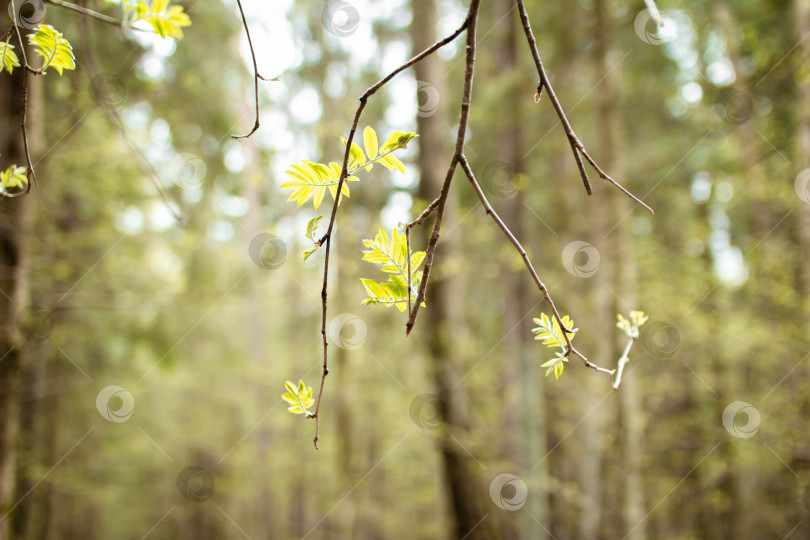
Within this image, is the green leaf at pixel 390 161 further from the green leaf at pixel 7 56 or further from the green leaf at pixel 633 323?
the green leaf at pixel 7 56

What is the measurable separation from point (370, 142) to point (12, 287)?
365 cm

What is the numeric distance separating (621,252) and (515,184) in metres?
1.18

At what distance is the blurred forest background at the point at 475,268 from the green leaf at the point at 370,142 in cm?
86

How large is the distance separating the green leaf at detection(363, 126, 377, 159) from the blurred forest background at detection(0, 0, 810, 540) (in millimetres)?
863

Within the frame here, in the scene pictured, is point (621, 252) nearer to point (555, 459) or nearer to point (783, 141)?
point (783, 141)

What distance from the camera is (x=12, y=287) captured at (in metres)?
3.21

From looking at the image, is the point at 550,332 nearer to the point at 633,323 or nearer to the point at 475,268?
the point at 633,323

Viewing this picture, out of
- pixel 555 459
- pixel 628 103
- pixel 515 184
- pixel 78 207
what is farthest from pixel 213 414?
pixel 628 103

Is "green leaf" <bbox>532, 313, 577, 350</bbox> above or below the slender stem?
below

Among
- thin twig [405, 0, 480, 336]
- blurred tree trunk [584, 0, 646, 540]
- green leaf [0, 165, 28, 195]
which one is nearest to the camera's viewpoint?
thin twig [405, 0, 480, 336]

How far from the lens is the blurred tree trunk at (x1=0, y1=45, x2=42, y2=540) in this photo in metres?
3.06

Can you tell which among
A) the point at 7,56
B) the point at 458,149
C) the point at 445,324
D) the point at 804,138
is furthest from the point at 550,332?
the point at 804,138

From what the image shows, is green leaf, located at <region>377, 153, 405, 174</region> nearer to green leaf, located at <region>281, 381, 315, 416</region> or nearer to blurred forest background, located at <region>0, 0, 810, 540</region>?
green leaf, located at <region>281, 381, 315, 416</region>

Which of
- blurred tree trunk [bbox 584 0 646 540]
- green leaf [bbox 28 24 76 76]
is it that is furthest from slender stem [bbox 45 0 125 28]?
blurred tree trunk [bbox 584 0 646 540]
